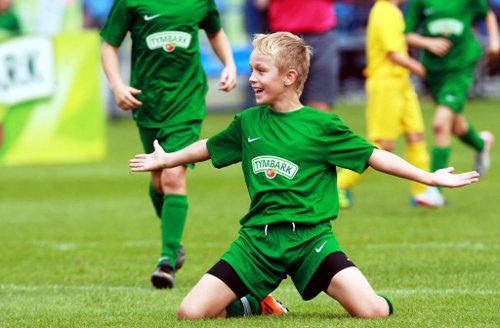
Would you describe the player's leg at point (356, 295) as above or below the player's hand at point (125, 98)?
above

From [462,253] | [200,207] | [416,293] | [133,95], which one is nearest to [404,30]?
[200,207]

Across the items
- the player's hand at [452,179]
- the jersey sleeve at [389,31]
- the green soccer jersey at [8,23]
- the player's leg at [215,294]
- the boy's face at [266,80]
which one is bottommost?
the green soccer jersey at [8,23]

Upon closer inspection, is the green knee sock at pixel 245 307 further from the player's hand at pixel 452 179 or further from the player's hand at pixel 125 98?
the player's hand at pixel 125 98

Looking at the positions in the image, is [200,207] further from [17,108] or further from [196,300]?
[196,300]

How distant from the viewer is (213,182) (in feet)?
48.3

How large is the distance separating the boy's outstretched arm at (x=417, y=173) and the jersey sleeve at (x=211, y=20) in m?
2.35

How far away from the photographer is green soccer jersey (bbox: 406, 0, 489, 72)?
11562 millimetres

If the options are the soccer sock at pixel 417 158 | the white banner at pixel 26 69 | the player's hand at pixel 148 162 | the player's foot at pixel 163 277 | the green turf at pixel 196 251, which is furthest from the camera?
the white banner at pixel 26 69

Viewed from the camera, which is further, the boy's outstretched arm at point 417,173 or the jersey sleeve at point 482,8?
the jersey sleeve at point 482,8

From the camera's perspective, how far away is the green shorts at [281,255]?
20.0ft

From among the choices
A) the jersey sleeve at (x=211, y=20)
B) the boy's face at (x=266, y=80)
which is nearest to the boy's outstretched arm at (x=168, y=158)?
the boy's face at (x=266, y=80)

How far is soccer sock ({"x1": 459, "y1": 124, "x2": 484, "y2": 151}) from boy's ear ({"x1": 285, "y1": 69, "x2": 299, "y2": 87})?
242 inches

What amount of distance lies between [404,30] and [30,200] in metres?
4.26

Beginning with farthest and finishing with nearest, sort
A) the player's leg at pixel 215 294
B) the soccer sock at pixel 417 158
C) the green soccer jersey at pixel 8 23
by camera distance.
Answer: the green soccer jersey at pixel 8 23
the soccer sock at pixel 417 158
the player's leg at pixel 215 294
